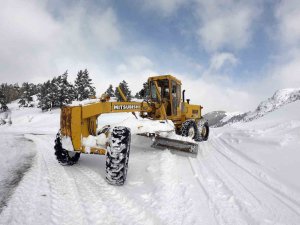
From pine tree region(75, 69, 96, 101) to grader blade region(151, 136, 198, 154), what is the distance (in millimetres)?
54747

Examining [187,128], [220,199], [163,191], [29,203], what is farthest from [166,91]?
[29,203]

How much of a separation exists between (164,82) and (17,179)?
760 cm

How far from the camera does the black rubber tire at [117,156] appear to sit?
5709 mm

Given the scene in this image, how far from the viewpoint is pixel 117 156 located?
5.86 meters

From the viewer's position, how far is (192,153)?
883 cm

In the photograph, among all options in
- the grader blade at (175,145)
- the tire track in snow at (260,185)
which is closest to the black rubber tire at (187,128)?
the tire track in snow at (260,185)

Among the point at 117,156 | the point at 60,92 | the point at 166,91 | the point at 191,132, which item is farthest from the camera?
the point at 60,92

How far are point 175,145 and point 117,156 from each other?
3.69 meters

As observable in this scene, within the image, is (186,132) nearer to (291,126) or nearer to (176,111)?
(176,111)

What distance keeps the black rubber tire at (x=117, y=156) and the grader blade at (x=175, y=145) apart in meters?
3.37

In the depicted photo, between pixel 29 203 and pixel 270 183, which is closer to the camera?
pixel 29 203

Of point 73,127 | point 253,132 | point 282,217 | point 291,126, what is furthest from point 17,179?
point 291,126

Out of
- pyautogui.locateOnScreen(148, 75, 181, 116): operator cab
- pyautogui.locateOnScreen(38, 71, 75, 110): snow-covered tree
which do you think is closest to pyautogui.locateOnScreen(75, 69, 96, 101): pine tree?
pyautogui.locateOnScreen(38, 71, 75, 110): snow-covered tree

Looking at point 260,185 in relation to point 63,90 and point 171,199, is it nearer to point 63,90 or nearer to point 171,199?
point 171,199
